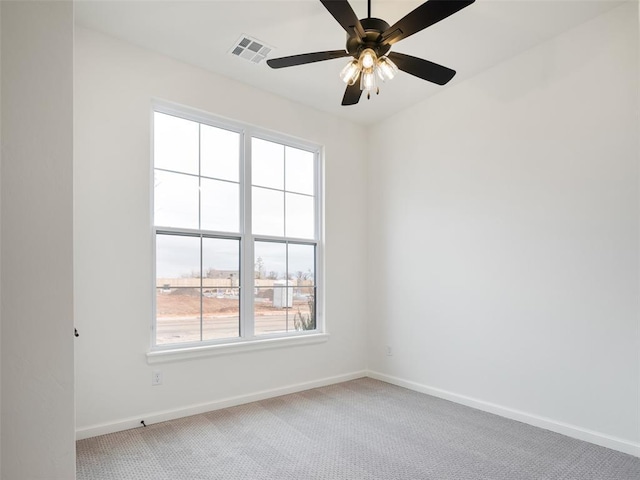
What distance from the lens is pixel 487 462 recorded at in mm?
2547

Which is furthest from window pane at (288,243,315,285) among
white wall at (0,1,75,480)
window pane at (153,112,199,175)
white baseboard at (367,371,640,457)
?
white wall at (0,1,75,480)

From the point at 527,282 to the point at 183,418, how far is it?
2934mm

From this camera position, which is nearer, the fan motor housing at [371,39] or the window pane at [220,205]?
the fan motor housing at [371,39]

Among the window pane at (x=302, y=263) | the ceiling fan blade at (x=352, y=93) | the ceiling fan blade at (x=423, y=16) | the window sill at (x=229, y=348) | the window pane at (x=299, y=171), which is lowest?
the window sill at (x=229, y=348)

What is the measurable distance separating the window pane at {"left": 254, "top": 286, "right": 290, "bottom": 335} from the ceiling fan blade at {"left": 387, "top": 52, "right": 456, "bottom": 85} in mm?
2338

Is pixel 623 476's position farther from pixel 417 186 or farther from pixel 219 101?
pixel 219 101

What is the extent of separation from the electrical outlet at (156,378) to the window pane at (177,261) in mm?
690

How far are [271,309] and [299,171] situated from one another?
57.9 inches

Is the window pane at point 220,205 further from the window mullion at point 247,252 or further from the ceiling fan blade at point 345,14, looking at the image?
the ceiling fan blade at point 345,14

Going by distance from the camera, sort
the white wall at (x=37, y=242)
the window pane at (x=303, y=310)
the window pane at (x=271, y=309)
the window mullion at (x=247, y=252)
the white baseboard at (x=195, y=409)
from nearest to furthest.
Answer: the white wall at (x=37, y=242) → the white baseboard at (x=195, y=409) → the window mullion at (x=247, y=252) → the window pane at (x=271, y=309) → the window pane at (x=303, y=310)

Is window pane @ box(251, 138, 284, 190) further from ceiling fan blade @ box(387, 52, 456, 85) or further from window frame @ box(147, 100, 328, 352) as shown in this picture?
ceiling fan blade @ box(387, 52, 456, 85)

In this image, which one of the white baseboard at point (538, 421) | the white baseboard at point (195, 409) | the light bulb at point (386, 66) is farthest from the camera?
the white baseboard at point (195, 409)

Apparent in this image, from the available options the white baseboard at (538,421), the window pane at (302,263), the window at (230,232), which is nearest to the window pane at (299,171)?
the window at (230,232)

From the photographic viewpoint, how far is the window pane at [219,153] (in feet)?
12.0
